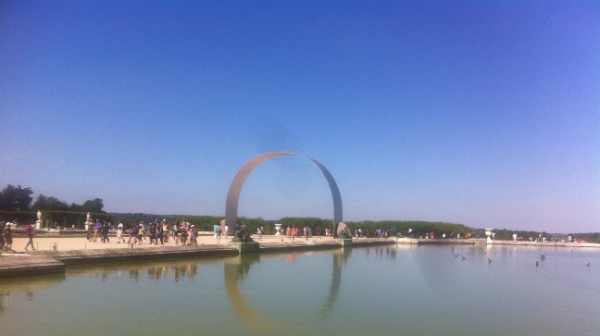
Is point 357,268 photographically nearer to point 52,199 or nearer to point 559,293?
point 559,293

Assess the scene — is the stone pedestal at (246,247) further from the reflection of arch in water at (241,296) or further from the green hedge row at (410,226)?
the green hedge row at (410,226)

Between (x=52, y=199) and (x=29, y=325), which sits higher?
(x=52, y=199)

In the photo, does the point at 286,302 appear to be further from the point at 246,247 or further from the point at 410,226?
the point at 410,226

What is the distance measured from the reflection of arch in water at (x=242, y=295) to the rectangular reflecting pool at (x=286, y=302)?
1.2 inches

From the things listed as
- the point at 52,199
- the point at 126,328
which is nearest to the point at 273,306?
the point at 126,328

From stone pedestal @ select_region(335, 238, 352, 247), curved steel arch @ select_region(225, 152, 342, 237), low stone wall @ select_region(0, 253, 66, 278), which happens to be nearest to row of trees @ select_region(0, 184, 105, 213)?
curved steel arch @ select_region(225, 152, 342, 237)

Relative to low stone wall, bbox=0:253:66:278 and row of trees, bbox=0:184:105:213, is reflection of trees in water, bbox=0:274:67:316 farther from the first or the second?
row of trees, bbox=0:184:105:213

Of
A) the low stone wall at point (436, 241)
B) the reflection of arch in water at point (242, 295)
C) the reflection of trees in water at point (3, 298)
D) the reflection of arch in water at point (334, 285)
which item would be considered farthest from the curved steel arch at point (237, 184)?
the reflection of trees in water at point (3, 298)

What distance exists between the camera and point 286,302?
11.1m

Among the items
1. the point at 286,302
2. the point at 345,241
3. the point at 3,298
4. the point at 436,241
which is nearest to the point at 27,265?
the point at 3,298

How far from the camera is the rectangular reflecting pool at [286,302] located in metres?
8.56

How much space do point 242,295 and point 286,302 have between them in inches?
50.4

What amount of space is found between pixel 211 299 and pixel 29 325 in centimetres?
394

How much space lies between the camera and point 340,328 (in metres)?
8.76
